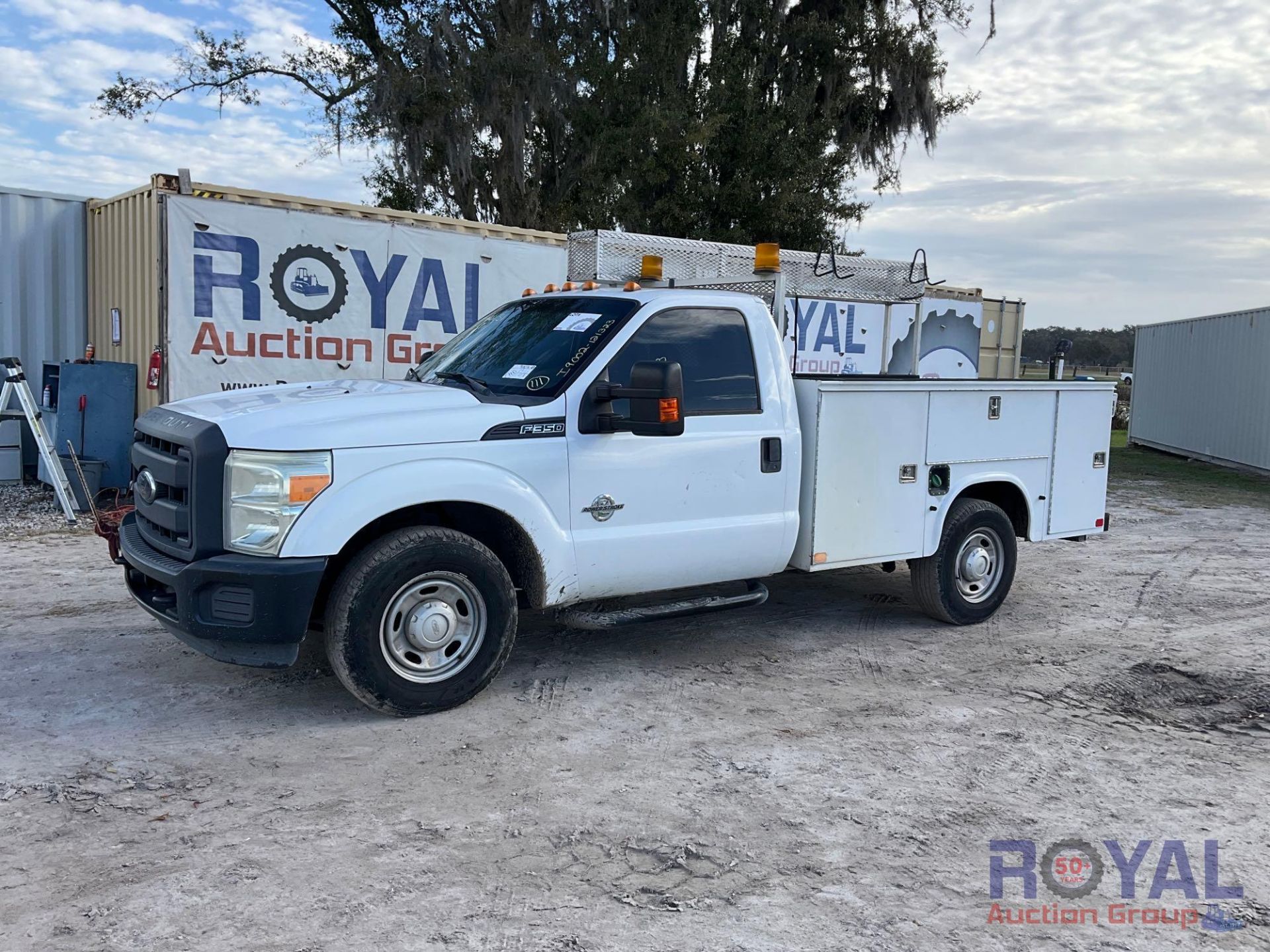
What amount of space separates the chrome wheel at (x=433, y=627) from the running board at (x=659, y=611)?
23.2 inches

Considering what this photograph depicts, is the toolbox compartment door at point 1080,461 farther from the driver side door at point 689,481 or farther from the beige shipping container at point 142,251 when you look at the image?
the beige shipping container at point 142,251

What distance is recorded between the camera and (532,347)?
215 inches

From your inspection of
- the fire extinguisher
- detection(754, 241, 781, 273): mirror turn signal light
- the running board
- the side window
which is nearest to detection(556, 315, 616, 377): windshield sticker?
the side window

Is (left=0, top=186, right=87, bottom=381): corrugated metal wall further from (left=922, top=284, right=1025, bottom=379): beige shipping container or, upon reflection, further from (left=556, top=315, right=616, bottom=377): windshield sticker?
(left=922, top=284, right=1025, bottom=379): beige shipping container

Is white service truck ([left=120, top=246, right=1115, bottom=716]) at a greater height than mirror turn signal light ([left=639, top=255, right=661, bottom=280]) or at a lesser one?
lesser

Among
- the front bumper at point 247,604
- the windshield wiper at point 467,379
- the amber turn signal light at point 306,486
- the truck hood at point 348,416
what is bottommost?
the front bumper at point 247,604

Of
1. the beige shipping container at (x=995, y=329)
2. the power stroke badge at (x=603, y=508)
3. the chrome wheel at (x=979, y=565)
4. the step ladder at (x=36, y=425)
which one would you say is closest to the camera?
the power stroke badge at (x=603, y=508)

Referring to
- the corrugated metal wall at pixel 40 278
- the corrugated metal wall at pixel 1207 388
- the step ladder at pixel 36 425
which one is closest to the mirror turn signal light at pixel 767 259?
the step ladder at pixel 36 425

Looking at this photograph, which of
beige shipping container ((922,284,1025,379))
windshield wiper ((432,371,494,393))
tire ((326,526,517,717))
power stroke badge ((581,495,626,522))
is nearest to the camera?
tire ((326,526,517,717))

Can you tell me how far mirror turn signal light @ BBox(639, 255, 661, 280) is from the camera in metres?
6.52

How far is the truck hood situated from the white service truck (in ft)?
0.04

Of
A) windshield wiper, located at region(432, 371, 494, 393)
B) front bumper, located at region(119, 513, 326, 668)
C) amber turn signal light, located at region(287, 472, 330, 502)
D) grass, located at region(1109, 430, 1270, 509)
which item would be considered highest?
windshield wiper, located at region(432, 371, 494, 393)

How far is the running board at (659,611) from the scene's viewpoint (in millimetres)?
5289

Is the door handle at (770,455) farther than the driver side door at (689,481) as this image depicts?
Yes
